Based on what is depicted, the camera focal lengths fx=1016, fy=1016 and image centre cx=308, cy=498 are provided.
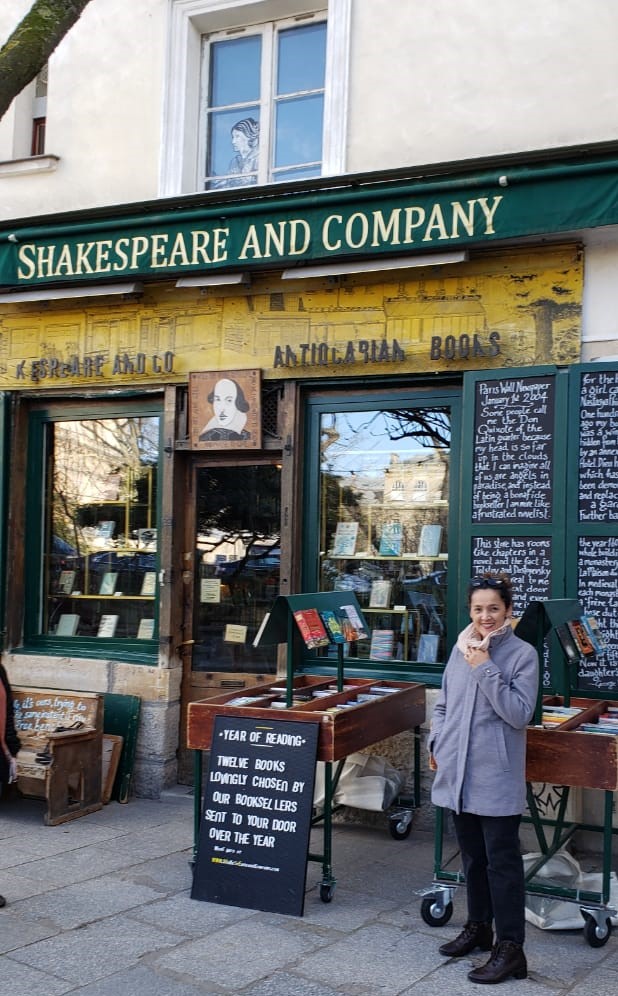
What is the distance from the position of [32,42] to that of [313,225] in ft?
7.70

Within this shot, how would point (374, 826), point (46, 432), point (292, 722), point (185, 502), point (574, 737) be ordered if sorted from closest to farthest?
point (574, 737), point (292, 722), point (374, 826), point (185, 502), point (46, 432)

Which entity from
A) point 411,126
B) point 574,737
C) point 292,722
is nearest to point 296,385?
point 411,126

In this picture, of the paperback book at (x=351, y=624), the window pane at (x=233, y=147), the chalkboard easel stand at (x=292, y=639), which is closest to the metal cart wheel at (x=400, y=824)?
the chalkboard easel stand at (x=292, y=639)

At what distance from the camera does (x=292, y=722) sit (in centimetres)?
511

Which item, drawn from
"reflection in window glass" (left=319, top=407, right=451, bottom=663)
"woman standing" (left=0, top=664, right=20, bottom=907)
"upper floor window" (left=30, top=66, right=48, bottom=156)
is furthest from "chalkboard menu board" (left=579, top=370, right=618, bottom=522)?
"upper floor window" (left=30, top=66, right=48, bottom=156)

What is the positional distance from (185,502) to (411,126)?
10.2 feet

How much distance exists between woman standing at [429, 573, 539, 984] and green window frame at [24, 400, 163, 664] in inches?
145

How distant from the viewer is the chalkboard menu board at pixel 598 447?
6051 mm

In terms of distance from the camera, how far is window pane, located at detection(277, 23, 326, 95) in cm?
752

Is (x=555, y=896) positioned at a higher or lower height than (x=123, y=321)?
lower

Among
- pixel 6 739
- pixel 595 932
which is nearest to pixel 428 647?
pixel 595 932

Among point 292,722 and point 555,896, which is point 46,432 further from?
point 555,896

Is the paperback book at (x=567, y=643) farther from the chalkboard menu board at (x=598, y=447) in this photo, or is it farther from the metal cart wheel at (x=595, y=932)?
the metal cart wheel at (x=595, y=932)

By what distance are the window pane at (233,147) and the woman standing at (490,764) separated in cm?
457
